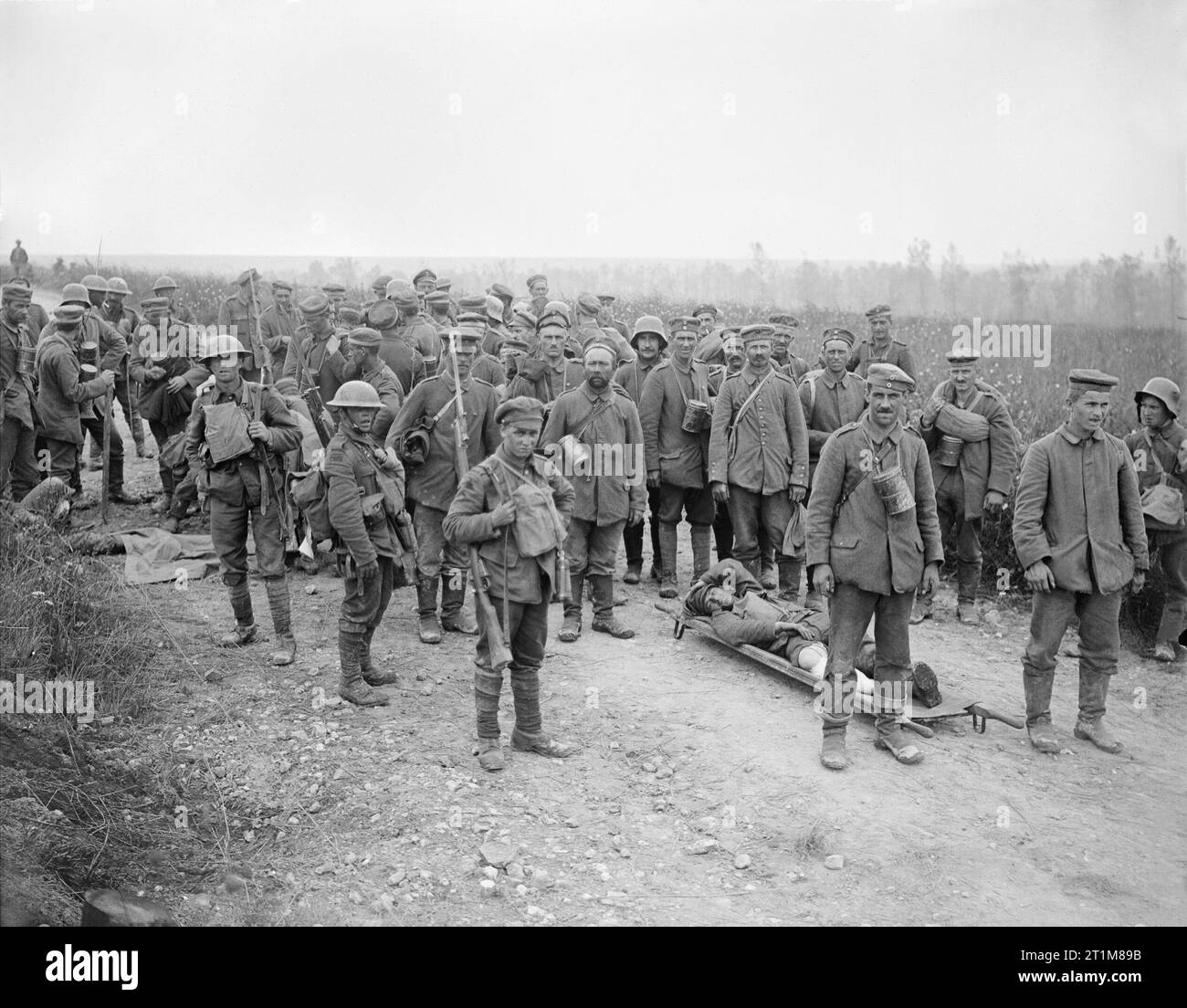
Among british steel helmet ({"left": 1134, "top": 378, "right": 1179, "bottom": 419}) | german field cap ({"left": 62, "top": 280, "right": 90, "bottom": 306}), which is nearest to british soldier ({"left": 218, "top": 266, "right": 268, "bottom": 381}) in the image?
german field cap ({"left": 62, "top": 280, "right": 90, "bottom": 306})

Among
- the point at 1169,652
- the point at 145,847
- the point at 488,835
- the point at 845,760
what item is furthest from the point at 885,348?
the point at 145,847

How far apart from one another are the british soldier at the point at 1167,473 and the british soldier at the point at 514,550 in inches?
219

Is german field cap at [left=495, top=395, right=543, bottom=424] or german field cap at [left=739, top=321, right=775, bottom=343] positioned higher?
german field cap at [left=739, top=321, right=775, bottom=343]

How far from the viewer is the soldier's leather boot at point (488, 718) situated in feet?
21.5

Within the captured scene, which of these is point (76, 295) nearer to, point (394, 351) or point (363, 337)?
point (394, 351)

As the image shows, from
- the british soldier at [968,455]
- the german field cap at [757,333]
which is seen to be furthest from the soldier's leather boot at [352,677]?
the british soldier at [968,455]

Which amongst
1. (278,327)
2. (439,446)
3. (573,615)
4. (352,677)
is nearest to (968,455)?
(573,615)

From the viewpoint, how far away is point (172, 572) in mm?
10008

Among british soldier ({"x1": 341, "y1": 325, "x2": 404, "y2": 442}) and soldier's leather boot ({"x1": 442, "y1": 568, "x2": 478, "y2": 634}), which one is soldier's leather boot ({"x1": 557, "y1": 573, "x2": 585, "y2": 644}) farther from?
british soldier ({"x1": 341, "y1": 325, "x2": 404, "y2": 442})

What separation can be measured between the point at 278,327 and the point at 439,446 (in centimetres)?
529

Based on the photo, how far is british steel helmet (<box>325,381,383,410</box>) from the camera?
7.17 metres

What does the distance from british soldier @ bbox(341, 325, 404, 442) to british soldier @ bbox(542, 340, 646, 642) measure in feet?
4.45

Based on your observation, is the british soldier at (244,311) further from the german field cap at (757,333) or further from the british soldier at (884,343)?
the british soldier at (884,343)

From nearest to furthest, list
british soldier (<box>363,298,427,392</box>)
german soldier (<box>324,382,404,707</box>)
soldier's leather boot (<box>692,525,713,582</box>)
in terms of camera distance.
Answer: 1. german soldier (<box>324,382,404,707</box>)
2. british soldier (<box>363,298,427,392</box>)
3. soldier's leather boot (<box>692,525,713,582</box>)
